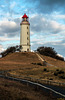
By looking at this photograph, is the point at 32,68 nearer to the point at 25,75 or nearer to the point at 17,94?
the point at 25,75

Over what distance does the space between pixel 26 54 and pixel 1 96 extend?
87.0 m

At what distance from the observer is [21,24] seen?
104m

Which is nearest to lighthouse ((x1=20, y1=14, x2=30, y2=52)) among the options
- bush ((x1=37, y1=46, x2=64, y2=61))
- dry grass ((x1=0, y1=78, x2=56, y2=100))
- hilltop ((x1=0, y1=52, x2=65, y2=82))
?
hilltop ((x1=0, y1=52, x2=65, y2=82))

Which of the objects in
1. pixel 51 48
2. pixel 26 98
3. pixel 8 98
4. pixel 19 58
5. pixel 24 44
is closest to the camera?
pixel 8 98

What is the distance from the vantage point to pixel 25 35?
10162 centimetres

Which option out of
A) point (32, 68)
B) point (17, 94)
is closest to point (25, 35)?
point (32, 68)

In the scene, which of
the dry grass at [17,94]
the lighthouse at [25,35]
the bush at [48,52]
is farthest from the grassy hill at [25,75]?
the bush at [48,52]

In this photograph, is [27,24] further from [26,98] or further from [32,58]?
[26,98]

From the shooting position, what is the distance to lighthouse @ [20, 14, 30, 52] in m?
101

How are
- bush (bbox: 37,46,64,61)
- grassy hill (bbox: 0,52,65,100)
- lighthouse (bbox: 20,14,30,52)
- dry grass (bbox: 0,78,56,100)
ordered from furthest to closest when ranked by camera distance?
1. bush (bbox: 37,46,64,61)
2. lighthouse (bbox: 20,14,30,52)
3. grassy hill (bbox: 0,52,65,100)
4. dry grass (bbox: 0,78,56,100)

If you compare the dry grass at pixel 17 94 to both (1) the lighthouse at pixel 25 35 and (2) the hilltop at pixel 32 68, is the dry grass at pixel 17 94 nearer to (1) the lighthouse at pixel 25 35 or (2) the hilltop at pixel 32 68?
(2) the hilltop at pixel 32 68

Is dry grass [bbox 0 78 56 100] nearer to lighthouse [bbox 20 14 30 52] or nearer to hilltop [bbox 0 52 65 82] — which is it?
hilltop [bbox 0 52 65 82]

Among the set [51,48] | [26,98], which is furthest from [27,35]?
[26,98]

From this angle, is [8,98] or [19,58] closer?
[8,98]
